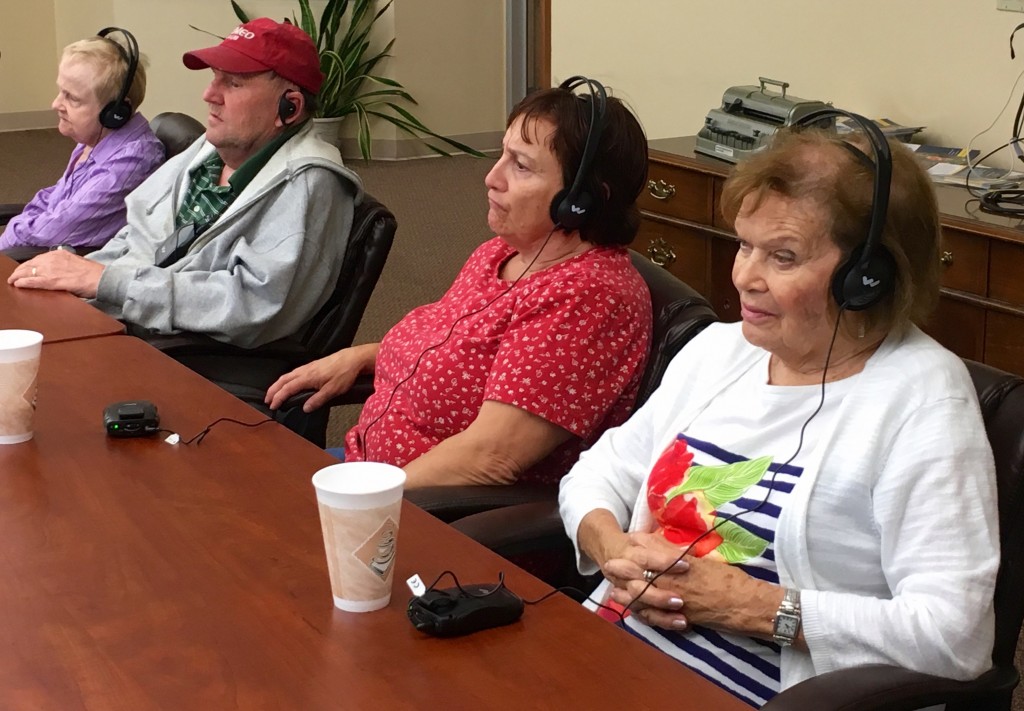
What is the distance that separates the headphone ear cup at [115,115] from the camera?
139 inches

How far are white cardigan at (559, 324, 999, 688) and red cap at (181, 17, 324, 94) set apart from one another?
5.39 feet

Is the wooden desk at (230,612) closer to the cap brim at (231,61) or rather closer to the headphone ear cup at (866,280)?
the headphone ear cup at (866,280)

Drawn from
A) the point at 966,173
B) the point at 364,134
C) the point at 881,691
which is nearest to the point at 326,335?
the point at 966,173

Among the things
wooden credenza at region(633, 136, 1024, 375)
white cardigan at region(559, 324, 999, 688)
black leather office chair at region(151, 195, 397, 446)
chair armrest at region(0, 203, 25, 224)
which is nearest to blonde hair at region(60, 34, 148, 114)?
chair armrest at region(0, 203, 25, 224)

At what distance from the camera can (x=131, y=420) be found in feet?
5.93

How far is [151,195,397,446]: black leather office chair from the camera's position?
269 centimetres

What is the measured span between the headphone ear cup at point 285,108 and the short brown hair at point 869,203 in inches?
59.0

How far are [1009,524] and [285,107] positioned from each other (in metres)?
1.85

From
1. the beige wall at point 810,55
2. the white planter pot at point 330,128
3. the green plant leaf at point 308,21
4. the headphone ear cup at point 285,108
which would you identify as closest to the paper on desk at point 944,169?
the beige wall at point 810,55

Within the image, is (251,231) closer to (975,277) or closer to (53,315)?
(53,315)

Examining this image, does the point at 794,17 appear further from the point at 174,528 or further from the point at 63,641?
the point at 63,641

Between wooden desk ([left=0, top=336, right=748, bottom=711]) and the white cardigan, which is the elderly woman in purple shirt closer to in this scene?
wooden desk ([left=0, top=336, right=748, bottom=711])

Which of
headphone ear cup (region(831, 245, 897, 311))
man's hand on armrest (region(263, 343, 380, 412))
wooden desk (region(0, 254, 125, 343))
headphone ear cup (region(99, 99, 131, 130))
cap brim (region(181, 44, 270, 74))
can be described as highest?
cap brim (region(181, 44, 270, 74))

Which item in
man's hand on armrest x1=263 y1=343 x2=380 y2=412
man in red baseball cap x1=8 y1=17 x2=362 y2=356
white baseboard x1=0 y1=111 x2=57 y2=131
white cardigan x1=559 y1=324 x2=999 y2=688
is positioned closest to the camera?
white cardigan x1=559 y1=324 x2=999 y2=688
